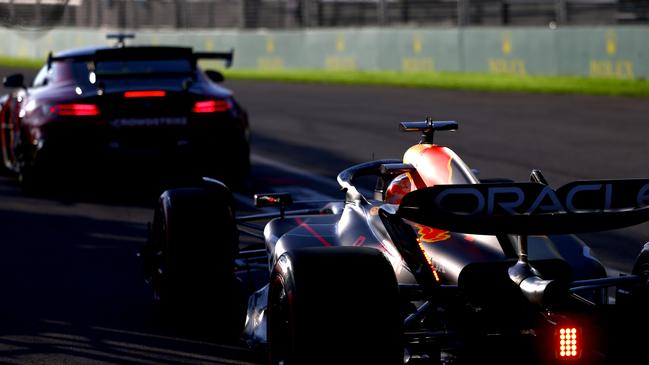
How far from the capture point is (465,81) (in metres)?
25.7

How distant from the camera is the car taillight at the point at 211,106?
Answer: 12719 millimetres

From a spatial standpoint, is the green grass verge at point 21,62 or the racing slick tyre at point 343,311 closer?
the racing slick tyre at point 343,311

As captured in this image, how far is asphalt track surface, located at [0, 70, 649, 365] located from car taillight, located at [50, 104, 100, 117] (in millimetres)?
764

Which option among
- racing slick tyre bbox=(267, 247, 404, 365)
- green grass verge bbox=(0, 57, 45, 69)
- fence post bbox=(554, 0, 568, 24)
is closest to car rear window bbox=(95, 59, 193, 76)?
racing slick tyre bbox=(267, 247, 404, 365)

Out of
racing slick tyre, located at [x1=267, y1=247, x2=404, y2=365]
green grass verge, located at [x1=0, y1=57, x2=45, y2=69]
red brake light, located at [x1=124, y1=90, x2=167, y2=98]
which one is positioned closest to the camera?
racing slick tyre, located at [x1=267, y1=247, x2=404, y2=365]

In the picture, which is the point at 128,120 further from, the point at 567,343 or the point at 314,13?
the point at 314,13

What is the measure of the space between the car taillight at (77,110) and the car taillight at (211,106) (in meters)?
0.85

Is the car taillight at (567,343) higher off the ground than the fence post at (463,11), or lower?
lower

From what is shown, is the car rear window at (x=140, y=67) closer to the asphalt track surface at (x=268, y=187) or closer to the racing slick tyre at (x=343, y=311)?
the asphalt track surface at (x=268, y=187)

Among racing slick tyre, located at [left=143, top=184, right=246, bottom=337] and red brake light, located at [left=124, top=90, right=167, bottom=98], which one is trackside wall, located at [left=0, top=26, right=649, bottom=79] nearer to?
red brake light, located at [left=124, top=90, right=167, bottom=98]

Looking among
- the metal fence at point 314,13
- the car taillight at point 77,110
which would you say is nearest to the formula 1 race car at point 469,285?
the car taillight at point 77,110

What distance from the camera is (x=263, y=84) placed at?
2836 centimetres

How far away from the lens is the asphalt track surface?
7246mm

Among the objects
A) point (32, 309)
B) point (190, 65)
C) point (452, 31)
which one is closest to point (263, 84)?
point (452, 31)
